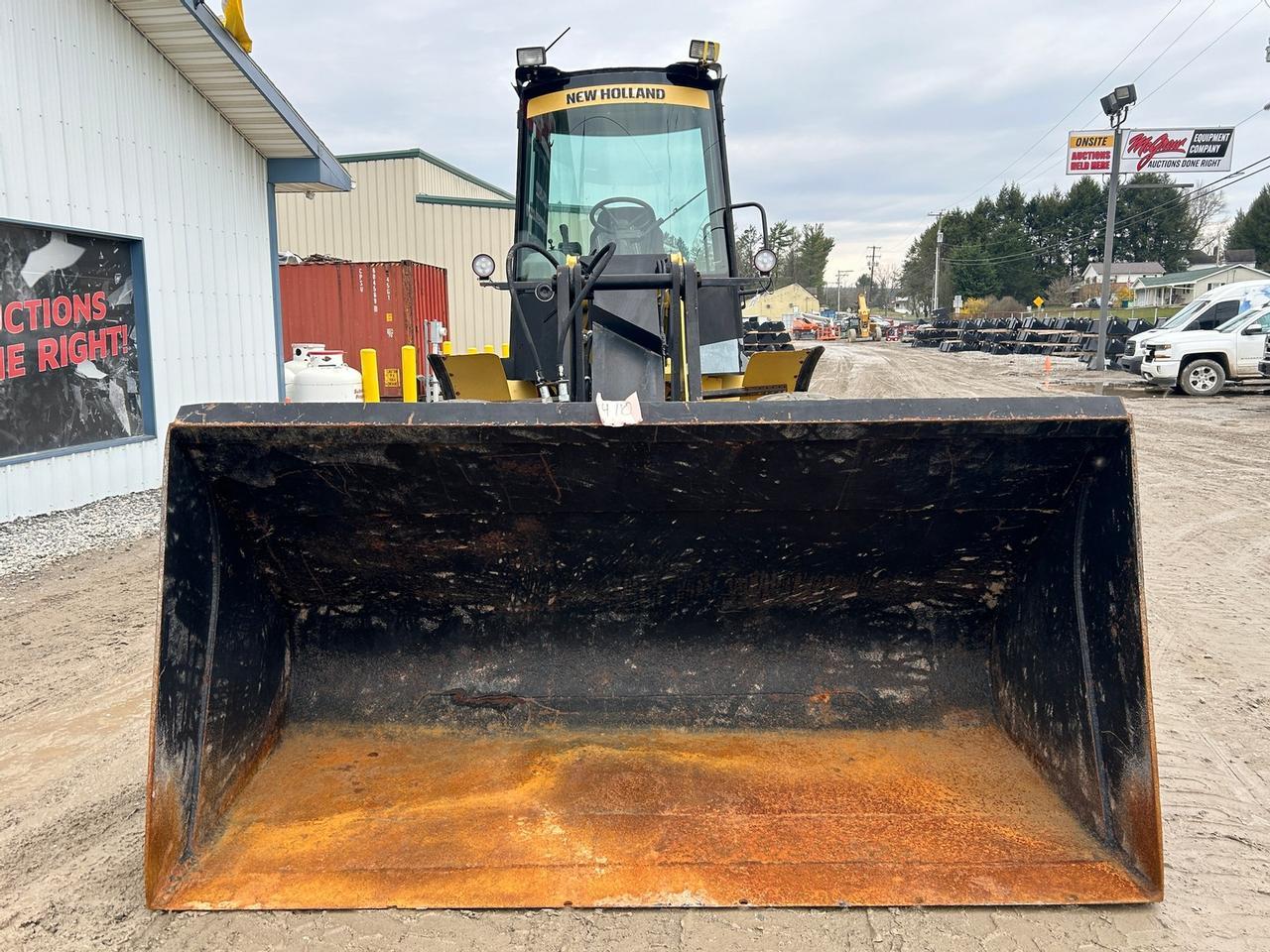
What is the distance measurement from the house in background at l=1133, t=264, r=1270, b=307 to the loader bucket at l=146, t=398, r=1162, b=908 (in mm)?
60560

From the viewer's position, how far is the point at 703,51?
4969 mm

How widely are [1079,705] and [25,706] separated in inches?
153

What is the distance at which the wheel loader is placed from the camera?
241 cm

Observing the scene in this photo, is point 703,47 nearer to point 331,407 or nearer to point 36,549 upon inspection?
point 331,407

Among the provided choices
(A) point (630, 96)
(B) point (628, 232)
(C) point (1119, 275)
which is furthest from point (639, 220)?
(C) point (1119, 275)

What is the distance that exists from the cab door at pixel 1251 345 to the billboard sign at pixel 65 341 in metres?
18.0

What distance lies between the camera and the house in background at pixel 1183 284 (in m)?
60.1

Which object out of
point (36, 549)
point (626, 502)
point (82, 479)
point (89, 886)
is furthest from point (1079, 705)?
point (82, 479)

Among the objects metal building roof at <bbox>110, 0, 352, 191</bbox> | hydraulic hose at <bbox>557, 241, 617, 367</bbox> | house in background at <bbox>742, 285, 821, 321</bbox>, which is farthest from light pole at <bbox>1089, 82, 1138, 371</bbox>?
house in background at <bbox>742, 285, 821, 321</bbox>

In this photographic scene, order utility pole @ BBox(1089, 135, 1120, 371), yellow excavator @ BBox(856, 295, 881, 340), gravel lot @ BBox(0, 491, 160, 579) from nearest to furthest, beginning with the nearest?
gravel lot @ BBox(0, 491, 160, 579) < utility pole @ BBox(1089, 135, 1120, 371) < yellow excavator @ BBox(856, 295, 881, 340)

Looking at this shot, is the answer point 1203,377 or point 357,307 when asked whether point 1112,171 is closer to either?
point 1203,377

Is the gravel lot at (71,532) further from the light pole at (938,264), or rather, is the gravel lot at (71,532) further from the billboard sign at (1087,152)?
the light pole at (938,264)

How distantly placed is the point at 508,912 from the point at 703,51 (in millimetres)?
4366

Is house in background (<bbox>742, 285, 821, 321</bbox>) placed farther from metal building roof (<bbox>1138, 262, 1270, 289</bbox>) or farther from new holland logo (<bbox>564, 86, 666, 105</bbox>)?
new holland logo (<bbox>564, 86, 666, 105</bbox>)
